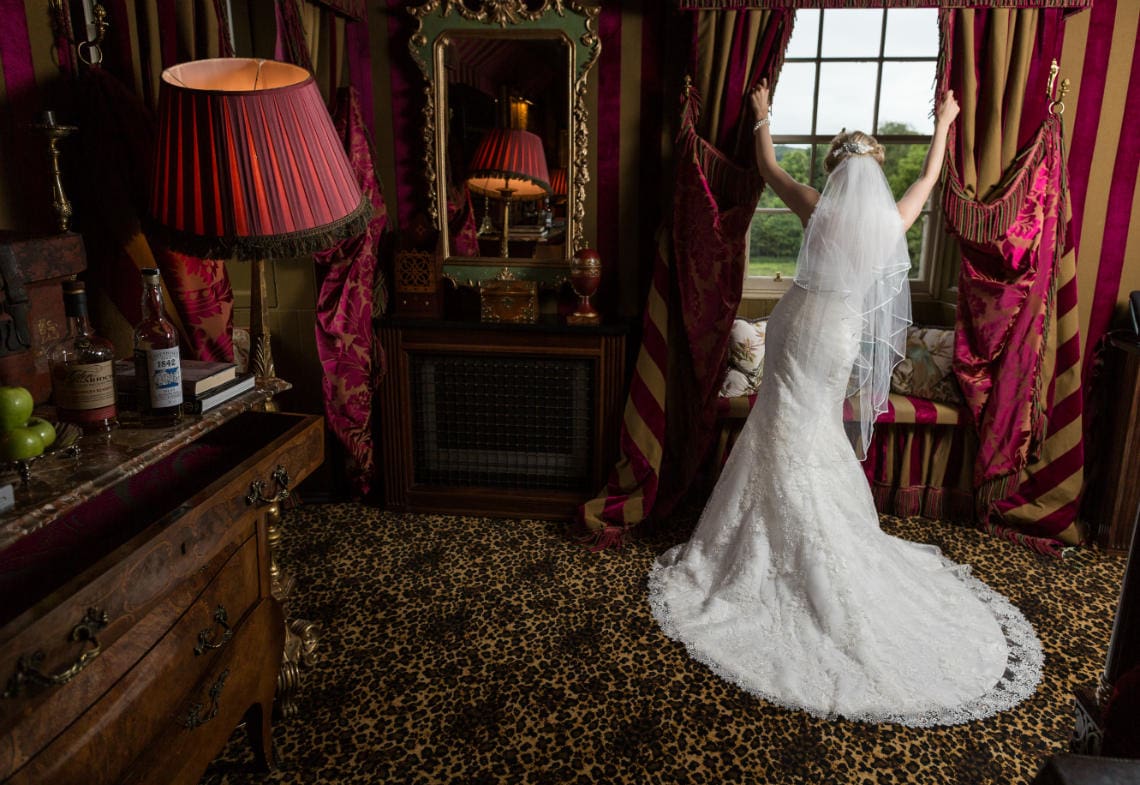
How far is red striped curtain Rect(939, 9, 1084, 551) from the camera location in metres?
2.83

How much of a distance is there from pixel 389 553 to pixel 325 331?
0.95m

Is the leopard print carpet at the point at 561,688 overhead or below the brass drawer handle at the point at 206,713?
below

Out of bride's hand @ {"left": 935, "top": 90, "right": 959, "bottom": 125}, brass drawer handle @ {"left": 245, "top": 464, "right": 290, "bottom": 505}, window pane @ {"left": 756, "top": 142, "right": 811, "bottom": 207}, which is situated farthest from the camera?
window pane @ {"left": 756, "top": 142, "right": 811, "bottom": 207}

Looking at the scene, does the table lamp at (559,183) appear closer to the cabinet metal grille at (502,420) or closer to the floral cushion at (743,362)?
the cabinet metal grille at (502,420)

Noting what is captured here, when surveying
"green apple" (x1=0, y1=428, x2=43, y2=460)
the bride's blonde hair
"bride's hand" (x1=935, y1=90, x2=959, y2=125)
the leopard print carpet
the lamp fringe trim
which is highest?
"bride's hand" (x1=935, y1=90, x2=959, y2=125)

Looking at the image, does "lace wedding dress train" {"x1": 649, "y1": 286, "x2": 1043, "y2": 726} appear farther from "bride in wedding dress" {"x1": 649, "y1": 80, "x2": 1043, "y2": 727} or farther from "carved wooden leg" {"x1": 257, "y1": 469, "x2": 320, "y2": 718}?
"carved wooden leg" {"x1": 257, "y1": 469, "x2": 320, "y2": 718}

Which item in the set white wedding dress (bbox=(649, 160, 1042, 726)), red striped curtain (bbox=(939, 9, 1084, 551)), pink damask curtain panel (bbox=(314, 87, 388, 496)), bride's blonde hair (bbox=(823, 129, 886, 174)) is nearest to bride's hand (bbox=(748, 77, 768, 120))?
bride's blonde hair (bbox=(823, 129, 886, 174))

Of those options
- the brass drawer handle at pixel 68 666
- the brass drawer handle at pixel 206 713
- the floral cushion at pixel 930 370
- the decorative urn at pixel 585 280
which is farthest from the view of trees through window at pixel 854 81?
the brass drawer handle at pixel 68 666

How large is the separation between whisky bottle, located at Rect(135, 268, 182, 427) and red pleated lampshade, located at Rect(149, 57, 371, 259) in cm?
16

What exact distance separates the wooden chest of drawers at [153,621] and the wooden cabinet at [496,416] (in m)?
1.47

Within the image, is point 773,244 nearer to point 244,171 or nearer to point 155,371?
point 244,171

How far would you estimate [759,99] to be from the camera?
2.85 m

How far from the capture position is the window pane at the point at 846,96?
3422 millimetres

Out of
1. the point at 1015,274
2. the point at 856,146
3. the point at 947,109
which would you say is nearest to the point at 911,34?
the point at 947,109
